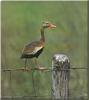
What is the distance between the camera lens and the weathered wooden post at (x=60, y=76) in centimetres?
237

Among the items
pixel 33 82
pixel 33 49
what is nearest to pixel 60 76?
pixel 33 49

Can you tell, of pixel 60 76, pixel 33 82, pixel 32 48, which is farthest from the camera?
pixel 33 82

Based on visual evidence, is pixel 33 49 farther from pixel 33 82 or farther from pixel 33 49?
pixel 33 82

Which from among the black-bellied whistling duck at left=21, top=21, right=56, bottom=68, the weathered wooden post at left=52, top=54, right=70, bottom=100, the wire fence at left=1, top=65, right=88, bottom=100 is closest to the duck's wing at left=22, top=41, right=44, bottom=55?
the black-bellied whistling duck at left=21, top=21, right=56, bottom=68

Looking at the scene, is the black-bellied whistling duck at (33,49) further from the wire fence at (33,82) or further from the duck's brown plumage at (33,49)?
the wire fence at (33,82)

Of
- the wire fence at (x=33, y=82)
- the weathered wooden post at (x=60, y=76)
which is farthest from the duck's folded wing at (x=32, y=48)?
the weathered wooden post at (x=60, y=76)

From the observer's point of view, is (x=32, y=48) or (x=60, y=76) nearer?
(x=60, y=76)

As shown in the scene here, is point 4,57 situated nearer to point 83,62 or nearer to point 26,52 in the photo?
point 83,62

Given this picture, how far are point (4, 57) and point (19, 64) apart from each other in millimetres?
410

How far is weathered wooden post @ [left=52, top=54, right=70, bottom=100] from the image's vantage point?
7.78 feet

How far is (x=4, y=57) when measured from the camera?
11.9 ft

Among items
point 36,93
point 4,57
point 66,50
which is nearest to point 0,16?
point 4,57

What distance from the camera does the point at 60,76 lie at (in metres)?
2.37

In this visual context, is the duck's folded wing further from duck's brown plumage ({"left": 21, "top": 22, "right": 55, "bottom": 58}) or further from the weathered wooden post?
the weathered wooden post
